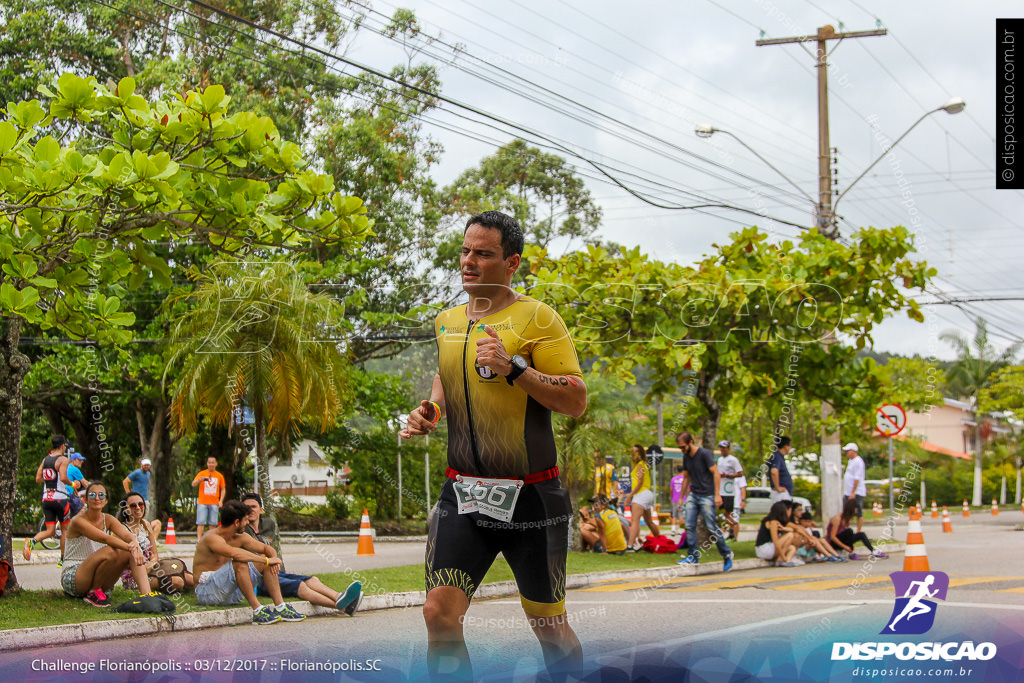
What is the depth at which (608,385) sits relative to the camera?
68.2ft

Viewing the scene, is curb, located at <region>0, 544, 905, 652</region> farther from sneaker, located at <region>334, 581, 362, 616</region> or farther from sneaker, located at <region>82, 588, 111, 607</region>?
sneaker, located at <region>82, 588, 111, 607</region>

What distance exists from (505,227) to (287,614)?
20.4 feet

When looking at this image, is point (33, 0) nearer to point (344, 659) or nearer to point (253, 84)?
point (253, 84)

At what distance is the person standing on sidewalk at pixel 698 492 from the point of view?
531 inches

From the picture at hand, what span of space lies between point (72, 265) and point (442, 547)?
224 inches

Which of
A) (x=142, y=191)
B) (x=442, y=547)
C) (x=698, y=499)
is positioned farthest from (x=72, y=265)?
(x=698, y=499)

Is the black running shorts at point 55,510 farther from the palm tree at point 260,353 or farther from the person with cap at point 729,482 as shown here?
the person with cap at point 729,482

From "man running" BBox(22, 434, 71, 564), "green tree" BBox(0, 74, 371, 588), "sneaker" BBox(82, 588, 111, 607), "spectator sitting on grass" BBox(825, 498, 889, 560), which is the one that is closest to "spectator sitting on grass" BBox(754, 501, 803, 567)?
"spectator sitting on grass" BBox(825, 498, 889, 560)

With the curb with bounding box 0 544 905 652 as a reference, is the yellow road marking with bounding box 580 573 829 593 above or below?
below

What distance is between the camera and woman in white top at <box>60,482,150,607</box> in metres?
8.95

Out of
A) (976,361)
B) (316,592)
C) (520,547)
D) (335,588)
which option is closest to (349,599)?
(316,592)

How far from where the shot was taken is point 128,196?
7.36 meters

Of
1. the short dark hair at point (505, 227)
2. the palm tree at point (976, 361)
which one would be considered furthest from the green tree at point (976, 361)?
the short dark hair at point (505, 227)

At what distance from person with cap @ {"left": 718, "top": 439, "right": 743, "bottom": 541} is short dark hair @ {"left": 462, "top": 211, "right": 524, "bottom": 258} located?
47.8 ft
